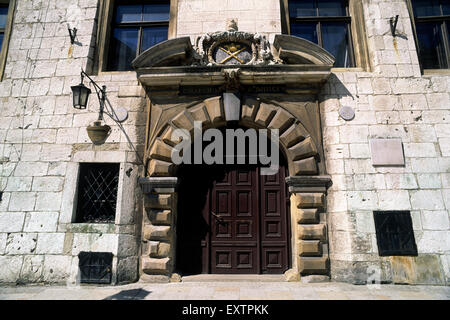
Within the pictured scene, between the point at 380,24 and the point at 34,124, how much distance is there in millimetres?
7380

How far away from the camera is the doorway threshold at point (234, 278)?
4.77 meters

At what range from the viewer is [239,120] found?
5250 millimetres

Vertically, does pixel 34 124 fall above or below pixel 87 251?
above

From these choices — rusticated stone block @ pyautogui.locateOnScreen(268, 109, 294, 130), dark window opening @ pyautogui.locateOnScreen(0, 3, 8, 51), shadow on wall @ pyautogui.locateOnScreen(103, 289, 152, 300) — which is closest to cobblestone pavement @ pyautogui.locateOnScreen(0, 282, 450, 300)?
shadow on wall @ pyautogui.locateOnScreen(103, 289, 152, 300)

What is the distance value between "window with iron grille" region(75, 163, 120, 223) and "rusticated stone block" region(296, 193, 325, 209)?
3394 millimetres

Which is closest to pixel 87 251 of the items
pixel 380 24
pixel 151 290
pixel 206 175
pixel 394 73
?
pixel 151 290

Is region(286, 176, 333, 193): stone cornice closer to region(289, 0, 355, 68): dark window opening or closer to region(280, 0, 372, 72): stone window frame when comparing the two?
region(280, 0, 372, 72): stone window frame

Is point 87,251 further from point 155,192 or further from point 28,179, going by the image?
point 28,179

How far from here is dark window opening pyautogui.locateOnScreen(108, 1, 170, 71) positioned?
6066 millimetres

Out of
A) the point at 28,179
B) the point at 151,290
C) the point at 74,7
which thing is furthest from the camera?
the point at 74,7

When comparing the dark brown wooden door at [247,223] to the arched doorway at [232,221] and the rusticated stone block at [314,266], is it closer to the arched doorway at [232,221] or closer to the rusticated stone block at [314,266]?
the arched doorway at [232,221]

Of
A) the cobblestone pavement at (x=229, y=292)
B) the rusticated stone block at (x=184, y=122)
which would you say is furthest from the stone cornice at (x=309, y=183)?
the rusticated stone block at (x=184, y=122)
